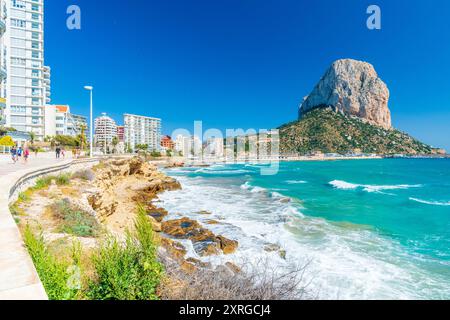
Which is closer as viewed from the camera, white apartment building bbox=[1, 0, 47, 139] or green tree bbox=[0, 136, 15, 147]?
green tree bbox=[0, 136, 15, 147]

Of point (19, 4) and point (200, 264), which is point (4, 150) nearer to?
point (200, 264)

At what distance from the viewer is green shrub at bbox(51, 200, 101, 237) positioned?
6.25 m

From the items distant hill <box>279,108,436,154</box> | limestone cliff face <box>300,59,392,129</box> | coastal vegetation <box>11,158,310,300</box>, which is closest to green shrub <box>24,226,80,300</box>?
coastal vegetation <box>11,158,310,300</box>

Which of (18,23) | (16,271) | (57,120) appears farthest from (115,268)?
(57,120)

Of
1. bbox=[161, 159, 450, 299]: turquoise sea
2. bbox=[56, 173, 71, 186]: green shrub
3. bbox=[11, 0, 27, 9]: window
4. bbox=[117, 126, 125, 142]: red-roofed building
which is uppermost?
bbox=[11, 0, 27, 9]: window

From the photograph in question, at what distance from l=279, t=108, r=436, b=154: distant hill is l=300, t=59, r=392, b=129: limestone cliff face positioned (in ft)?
16.1

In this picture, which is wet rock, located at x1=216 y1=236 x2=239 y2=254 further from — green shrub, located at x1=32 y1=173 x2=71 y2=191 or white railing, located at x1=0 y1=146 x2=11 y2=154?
white railing, located at x1=0 y1=146 x2=11 y2=154

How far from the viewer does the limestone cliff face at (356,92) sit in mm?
133250

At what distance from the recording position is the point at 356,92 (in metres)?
136

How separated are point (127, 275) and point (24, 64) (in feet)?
232

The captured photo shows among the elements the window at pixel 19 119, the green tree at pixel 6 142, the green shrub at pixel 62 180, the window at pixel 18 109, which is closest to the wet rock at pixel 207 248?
the green shrub at pixel 62 180
